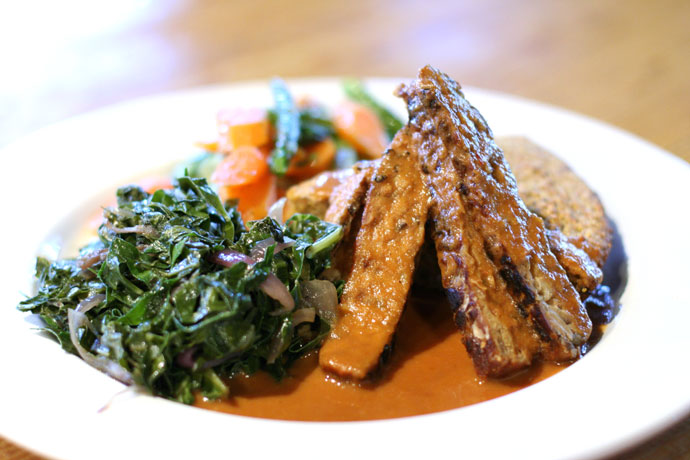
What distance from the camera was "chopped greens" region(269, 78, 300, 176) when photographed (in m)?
4.75

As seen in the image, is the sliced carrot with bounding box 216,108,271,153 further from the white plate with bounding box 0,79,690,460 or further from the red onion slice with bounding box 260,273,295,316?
the red onion slice with bounding box 260,273,295,316

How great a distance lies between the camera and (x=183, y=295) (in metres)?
2.93

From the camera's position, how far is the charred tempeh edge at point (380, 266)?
305 cm

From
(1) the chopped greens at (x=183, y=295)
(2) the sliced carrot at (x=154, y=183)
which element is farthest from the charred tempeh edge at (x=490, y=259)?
(2) the sliced carrot at (x=154, y=183)

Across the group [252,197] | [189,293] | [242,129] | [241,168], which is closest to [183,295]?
[189,293]

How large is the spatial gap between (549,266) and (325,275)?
4.19 ft

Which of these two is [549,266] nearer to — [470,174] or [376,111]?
[470,174]

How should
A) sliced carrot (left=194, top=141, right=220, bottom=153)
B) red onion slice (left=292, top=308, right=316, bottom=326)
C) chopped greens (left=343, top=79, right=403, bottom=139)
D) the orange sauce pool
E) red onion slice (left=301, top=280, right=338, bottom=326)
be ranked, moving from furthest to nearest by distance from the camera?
chopped greens (left=343, top=79, right=403, bottom=139) → sliced carrot (left=194, top=141, right=220, bottom=153) → red onion slice (left=301, top=280, right=338, bottom=326) → red onion slice (left=292, top=308, right=316, bottom=326) → the orange sauce pool

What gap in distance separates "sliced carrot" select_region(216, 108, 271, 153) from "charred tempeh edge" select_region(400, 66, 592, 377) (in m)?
2.04

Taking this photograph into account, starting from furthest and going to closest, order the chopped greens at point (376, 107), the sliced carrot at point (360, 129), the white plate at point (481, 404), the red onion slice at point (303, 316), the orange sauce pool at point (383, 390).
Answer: the chopped greens at point (376, 107) < the sliced carrot at point (360, 129) < the red onion slice at point (303, 316) < the orange sauce pool at point (383, 390) < the white plate at point (481, 404)

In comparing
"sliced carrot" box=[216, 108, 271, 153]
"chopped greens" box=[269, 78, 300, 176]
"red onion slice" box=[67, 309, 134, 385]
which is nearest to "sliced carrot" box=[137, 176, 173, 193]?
"sliced carrot" box=[216, 108, 271, 153]

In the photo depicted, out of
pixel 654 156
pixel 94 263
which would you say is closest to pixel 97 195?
pixel 94 263

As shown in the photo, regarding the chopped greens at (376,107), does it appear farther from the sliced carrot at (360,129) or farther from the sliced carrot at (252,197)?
the sliced carrot at (252,197)

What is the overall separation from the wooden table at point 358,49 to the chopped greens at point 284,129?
1.81 m
